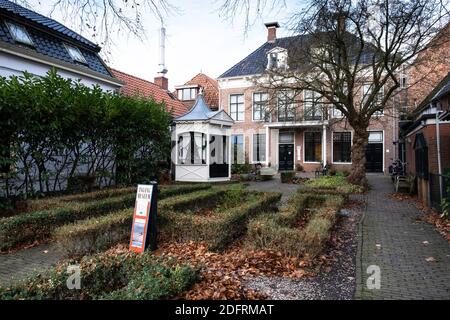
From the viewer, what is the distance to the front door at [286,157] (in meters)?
28.1

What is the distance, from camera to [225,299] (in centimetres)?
361

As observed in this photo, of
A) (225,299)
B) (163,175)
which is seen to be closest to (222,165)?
(163,175)

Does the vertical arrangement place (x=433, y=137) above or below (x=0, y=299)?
above

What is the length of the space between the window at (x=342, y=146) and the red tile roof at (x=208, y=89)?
11.3m

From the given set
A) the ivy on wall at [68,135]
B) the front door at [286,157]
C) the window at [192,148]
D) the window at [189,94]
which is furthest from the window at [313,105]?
the window at [189,94]

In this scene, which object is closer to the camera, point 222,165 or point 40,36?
point 40,36

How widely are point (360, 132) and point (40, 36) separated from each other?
15.0 m

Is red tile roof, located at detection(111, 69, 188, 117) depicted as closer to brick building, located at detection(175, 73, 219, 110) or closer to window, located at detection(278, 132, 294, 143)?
brick building, located at detection(175, 73, 219, 110)

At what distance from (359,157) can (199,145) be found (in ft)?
28.0

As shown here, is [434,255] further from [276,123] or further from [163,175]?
[276,123]

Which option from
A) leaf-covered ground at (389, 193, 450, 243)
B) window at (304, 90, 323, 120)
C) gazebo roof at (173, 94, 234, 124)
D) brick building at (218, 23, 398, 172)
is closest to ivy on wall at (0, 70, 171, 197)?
gazebo roof at (173, 94, 234, 124)

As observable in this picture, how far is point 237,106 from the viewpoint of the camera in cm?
2964

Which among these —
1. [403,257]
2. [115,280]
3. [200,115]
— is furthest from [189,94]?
[115,280]

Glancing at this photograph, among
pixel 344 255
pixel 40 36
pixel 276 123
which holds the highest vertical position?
pixel 40 36
